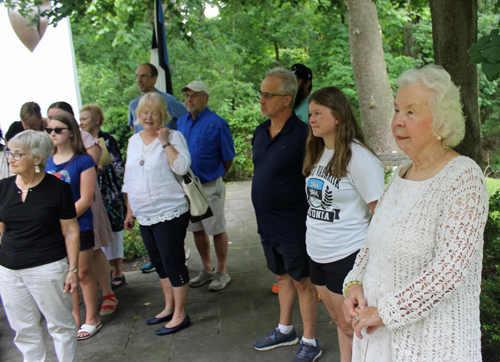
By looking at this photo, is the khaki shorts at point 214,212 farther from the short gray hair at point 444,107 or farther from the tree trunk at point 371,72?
the tree trunk at point 371,72

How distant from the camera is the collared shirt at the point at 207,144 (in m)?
4.46

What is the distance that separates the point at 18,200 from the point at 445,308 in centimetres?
258

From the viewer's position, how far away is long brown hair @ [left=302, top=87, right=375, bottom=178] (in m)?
2.43

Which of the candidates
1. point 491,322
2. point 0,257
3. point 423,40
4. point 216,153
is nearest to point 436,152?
point 491,322

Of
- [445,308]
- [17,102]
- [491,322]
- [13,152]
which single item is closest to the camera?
[445,308]

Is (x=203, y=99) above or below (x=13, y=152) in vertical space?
above

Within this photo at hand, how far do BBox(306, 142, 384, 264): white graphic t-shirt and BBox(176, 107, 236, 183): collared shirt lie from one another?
6.93ft

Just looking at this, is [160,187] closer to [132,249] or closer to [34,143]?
[34,143]

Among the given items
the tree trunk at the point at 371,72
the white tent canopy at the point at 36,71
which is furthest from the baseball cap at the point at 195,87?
the tree trunk at the point at 371,72

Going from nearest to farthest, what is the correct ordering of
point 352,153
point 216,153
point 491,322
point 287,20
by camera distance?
point 352,153 → point 491,322 → point 216,153 → point 287,20

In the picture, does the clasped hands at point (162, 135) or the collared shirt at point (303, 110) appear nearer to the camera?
the clasped hands at point (162, 135)

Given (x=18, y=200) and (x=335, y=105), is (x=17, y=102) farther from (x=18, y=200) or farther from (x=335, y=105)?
(x=335, y=105)

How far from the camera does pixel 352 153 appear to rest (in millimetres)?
2441

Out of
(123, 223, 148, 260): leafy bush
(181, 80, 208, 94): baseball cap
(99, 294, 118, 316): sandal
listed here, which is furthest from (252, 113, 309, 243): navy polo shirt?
(123, 223, 148, 260): leafy bush
